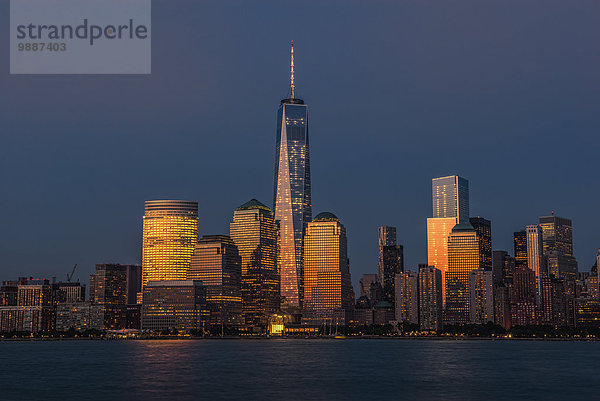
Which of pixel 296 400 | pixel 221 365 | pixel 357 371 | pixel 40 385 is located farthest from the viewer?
pixel 221 365

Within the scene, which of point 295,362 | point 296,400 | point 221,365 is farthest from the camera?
point 295,362

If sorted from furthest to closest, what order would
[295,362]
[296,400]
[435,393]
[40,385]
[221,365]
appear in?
[295,362] → [221,365] → [40,385] → [435,393] → [296,400]

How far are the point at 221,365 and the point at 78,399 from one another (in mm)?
70569

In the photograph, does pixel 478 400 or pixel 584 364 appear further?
pixel 584 364

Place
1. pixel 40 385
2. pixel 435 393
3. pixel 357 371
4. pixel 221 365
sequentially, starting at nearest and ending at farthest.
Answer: pixel 435 393 < pixel 40 385 < pixel 357 371 < pixel 221 365

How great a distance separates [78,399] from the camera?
113 metres

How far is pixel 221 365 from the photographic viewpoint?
181750 millimetres

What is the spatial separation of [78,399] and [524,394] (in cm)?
6625

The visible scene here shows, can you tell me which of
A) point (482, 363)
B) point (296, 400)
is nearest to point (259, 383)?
point (296, 400)

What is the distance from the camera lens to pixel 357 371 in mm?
166250

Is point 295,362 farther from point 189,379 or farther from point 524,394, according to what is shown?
point 524,394

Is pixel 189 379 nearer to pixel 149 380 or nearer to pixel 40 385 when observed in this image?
pixel 149 380

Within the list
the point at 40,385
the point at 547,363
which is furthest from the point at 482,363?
the point at 40,385

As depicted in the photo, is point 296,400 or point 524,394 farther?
point 524,394
